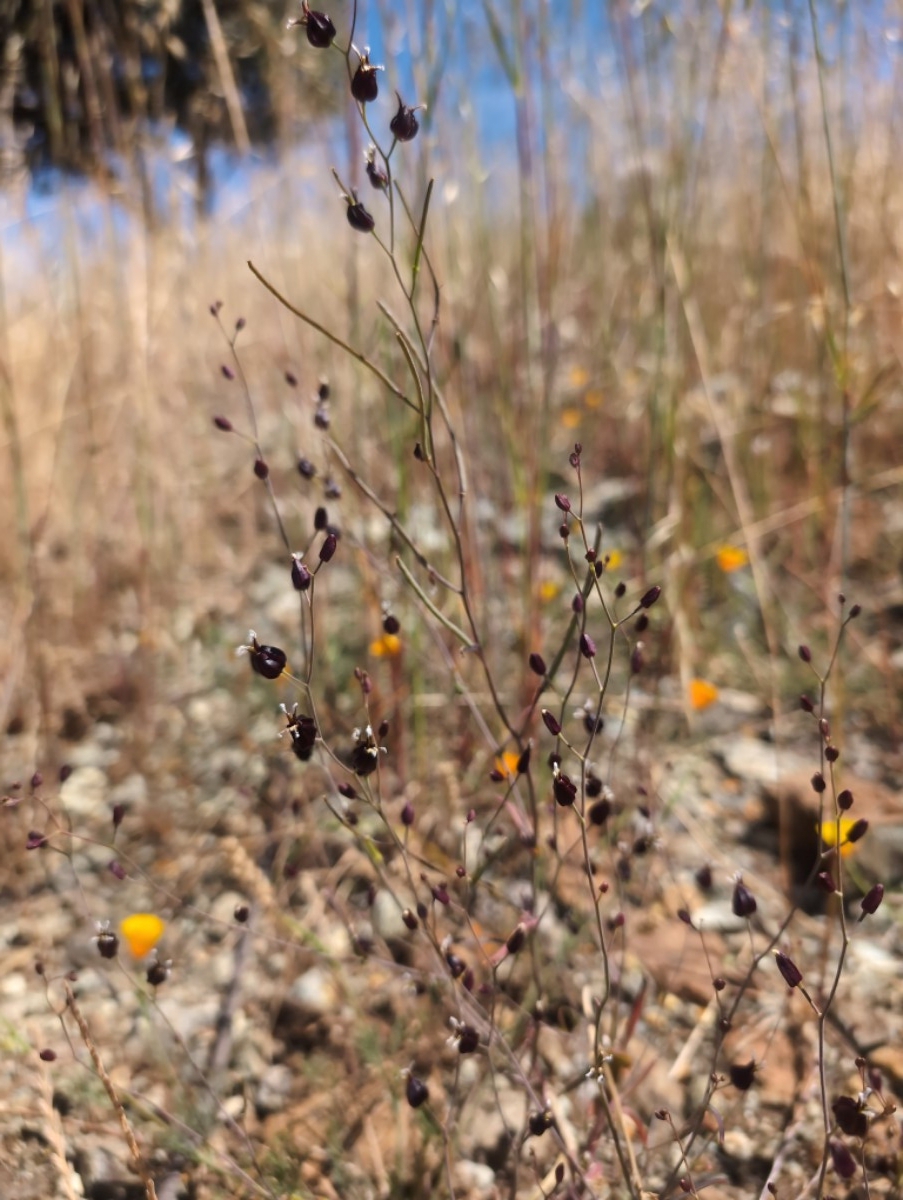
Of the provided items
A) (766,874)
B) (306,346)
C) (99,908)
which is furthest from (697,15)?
(99,908)

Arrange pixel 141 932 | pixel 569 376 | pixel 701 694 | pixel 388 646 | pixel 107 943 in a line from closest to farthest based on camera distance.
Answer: pixel 107 943 → pixel 141 932 → pixel 388 646 → pixel 701 694 → pixel 569 376

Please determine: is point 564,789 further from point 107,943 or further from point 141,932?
point 141,932

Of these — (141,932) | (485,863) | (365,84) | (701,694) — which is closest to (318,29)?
(365,84)

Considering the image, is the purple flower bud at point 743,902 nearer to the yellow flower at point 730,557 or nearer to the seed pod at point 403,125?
the seed pod at point 403,125

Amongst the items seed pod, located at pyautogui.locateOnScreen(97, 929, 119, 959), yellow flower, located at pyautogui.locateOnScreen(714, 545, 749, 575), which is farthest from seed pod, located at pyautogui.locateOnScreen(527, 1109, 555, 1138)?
yellow flower, located at pyautogui.locateOnScreen(714, 545, 749, 575)

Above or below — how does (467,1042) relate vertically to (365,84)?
below

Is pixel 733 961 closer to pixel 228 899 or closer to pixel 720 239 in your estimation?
pixel 228 899

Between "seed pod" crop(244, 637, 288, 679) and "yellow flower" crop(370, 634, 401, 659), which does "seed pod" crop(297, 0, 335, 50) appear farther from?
"yellow flower" crop(370, 634, 401, 659)
